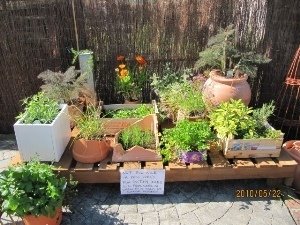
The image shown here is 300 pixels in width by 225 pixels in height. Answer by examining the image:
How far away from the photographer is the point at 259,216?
3.21 metres

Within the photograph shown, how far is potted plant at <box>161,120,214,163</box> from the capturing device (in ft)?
11.1

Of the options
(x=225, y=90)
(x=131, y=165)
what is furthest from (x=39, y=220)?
(x=225, y=90)

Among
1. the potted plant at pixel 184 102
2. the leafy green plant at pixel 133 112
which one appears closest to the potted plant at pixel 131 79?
the leafy green plant at pixel 133 112

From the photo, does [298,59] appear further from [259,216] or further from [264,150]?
[259,216]

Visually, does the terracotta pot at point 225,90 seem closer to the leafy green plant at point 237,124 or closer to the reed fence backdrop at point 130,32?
the leafy green plant at point 237,124

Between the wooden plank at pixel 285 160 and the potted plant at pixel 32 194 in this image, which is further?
the wooden plank at pixel 285 160

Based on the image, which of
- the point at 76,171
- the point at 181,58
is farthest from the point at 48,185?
the point at 181,58

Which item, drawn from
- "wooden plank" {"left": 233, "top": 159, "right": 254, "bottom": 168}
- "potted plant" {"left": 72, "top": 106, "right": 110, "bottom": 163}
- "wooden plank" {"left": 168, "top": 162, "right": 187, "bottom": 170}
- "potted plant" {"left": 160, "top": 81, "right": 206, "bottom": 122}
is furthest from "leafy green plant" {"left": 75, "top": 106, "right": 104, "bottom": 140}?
"wooden plank" {"left": 233, "top": 159, "right": 254, "bottom": 168}

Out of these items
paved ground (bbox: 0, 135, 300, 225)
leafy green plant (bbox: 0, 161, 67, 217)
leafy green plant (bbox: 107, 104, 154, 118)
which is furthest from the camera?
leafy green plant (bbox: 107, 104, 154, 118)

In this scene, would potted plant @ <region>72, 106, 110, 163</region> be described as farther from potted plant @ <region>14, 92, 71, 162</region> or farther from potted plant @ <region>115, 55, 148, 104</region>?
potted plant @ <region>115, 55, 148, 104</region>

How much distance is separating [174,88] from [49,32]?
1806 millimetres

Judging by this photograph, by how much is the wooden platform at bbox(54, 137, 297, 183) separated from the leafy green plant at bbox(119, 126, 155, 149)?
0.23 metres

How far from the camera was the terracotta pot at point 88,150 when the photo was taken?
347cm
